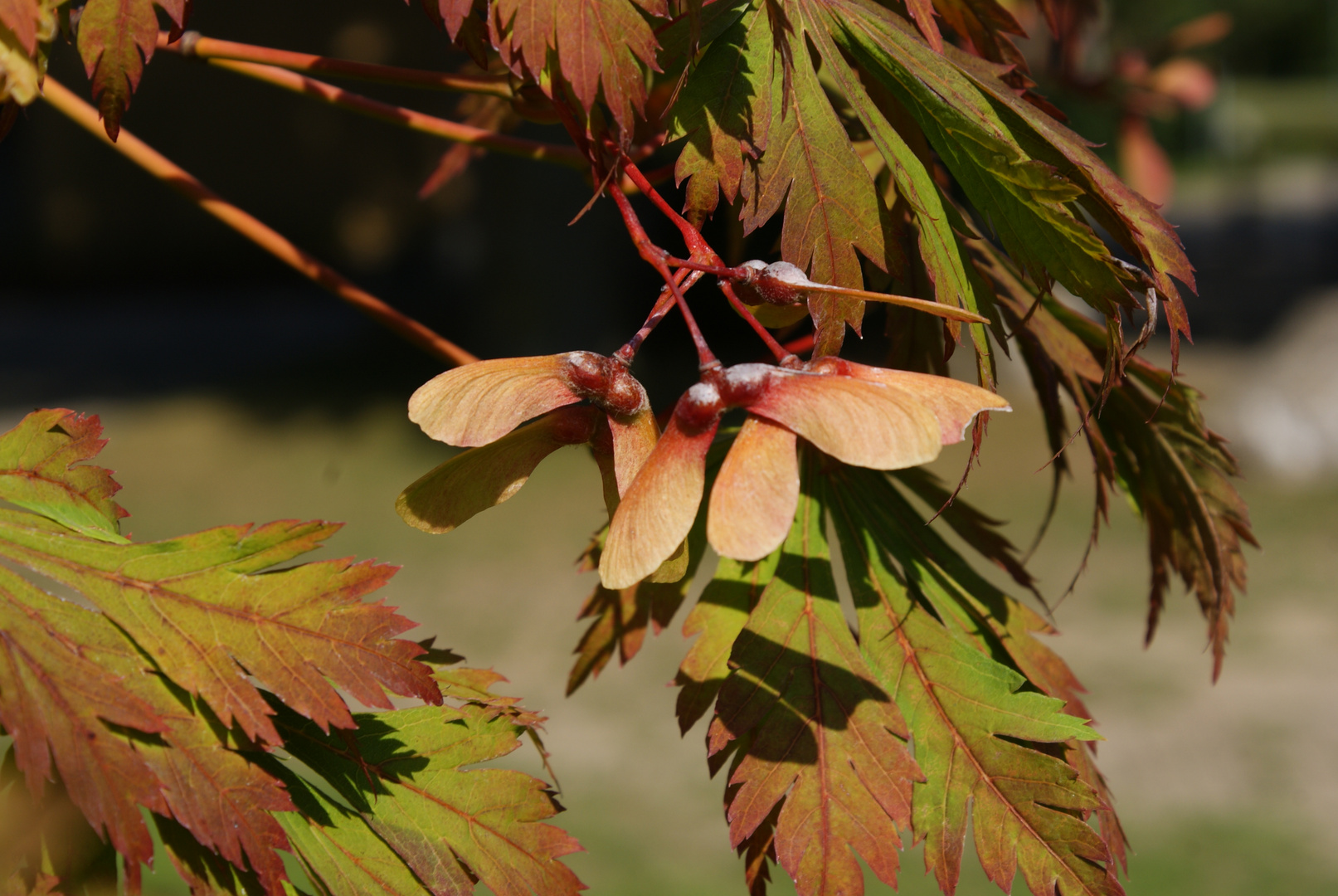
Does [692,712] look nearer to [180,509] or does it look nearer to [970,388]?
[970,388]

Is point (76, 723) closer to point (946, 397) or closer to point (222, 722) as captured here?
point (222, 722)

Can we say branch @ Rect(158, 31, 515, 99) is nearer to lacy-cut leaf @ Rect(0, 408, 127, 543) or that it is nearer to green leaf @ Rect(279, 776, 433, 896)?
lacy-cut leaf @ Rect(0, 408, 127, 543)

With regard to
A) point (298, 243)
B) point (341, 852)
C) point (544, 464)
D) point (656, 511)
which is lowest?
point (544, 464)

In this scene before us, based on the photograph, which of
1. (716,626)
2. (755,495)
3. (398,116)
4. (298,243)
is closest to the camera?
(755,495)

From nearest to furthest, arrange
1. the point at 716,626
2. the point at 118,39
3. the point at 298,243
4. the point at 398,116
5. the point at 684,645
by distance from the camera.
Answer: the point at 118,39 < the point at 716,626 < the point at 398,116 < the point at 684,645 < the point at 298,243

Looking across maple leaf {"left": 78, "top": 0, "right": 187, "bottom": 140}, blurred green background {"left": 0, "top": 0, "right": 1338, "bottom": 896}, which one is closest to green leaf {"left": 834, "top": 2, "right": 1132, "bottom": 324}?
maple leaf {"left": 78, "top": 0, "right": 187, "bottom": 140}

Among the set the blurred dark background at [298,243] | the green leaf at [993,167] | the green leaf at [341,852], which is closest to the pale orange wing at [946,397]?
the green leaf at [993,167]

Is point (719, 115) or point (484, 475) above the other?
point (719, 115)

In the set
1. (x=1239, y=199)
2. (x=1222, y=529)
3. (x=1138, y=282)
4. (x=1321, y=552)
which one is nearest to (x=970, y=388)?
(x=1138, y=282)

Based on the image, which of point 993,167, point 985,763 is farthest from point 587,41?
point 985,763
